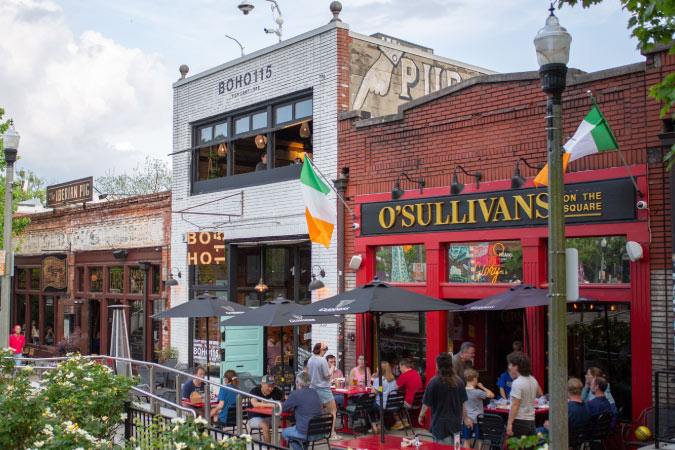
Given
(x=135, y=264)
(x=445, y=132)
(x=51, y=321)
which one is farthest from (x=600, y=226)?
(x=51, y=321)

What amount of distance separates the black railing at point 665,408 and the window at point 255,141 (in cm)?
901

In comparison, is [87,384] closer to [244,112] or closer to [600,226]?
[600,226]

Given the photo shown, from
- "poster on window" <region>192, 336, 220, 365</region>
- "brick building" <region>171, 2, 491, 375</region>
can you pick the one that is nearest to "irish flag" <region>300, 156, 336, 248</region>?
"brick building" <region>171, 2, 491, 375</region>

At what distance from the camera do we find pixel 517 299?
1120 centimetres

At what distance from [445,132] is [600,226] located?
11.8ft

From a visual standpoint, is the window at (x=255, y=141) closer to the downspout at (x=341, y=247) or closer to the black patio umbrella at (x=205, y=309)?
the downspout at (x=341, y=247)

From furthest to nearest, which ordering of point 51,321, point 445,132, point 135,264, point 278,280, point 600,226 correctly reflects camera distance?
point 51,321, point 135,264, point 278,280, point 445,132, point 600,226

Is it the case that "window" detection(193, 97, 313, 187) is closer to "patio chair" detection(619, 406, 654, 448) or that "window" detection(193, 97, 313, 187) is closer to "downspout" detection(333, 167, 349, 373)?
"downspout" detection(333, 167, 349, 373)

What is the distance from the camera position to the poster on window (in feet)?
63.2

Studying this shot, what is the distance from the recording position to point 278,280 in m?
18.5

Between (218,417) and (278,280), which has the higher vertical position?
(278,280)

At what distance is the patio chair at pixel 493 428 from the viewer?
10.1m

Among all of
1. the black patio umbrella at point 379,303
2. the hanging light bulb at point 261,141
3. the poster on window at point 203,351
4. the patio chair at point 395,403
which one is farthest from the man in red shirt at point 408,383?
the poster on window at point 203,351

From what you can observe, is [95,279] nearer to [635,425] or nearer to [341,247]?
[341,247]
